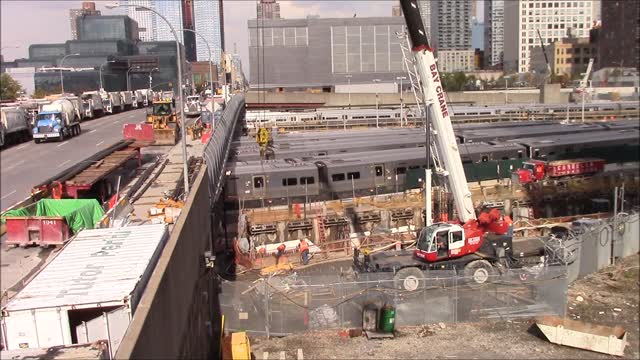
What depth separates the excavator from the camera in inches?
707

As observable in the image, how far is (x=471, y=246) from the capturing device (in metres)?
18.7

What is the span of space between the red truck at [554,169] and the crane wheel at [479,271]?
15817mm

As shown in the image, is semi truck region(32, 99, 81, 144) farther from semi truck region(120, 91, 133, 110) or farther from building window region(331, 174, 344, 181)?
semi truck region(120, 91, 133, 110)

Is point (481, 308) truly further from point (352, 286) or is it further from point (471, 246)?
point (352, 286)

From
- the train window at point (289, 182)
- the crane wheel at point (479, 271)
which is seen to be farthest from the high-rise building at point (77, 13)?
the train window at point (289, 182)

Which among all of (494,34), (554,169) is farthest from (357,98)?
(494,34)

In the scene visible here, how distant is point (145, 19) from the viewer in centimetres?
1672

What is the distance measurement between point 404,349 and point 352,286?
224 cm

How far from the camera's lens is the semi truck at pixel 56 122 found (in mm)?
21592

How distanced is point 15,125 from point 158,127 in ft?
58.0

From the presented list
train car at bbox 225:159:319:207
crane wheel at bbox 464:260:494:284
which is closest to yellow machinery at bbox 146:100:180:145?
train car at bbox 225:159:319:207

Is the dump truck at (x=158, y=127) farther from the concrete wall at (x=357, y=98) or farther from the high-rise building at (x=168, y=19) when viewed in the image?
the concrete wall at (x=357, y=98)

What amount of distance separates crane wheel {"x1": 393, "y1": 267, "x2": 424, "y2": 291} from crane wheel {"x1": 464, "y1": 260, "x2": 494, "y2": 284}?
58.2 inches

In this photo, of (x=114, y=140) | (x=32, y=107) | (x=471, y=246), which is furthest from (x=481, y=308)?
(x=114, y=140)
